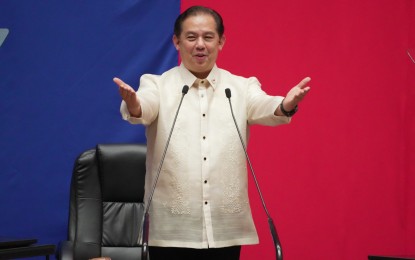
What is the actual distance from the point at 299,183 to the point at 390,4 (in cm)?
109

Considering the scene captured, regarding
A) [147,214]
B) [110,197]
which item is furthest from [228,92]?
[110,197]

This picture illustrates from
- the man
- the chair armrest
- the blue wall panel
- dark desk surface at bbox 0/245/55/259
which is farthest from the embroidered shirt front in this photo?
the blue wall panel

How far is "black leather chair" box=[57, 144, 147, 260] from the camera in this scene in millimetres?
2709

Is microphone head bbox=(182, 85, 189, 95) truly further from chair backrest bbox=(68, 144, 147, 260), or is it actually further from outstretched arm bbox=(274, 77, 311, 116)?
chair backrest bbox=(68, 144, 147, 260)

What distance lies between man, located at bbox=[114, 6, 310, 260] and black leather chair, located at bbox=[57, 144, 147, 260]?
2.74 ft

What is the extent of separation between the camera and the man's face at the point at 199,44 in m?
1.97

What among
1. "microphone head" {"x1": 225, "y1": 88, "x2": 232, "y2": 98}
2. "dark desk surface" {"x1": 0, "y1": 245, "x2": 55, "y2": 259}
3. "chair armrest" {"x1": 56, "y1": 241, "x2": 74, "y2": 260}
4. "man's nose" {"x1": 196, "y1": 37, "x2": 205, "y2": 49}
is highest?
"man's nose" {"x1": 196, "y1": 37, "x2": 205, "y2": 49}

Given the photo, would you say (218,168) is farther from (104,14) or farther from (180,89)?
(104,14)

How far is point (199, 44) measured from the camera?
1.96m

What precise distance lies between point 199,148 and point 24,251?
0.73 m

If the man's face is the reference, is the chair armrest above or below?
below

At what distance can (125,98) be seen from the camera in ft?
5.78

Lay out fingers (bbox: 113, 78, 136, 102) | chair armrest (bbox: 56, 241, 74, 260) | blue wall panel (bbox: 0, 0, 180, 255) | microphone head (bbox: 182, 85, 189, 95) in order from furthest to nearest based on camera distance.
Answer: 1. blue wall panel (bbox: 0, 0, 180, 255)
2. chair armrest (bbox: 56, 241, 74, 260)
3. microphone head (bbox: 182, 85, 189, 95)
4. fingers (bbox: 113, 78, 136, 102)

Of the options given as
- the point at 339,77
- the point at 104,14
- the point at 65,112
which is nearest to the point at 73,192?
the point at 65,112
